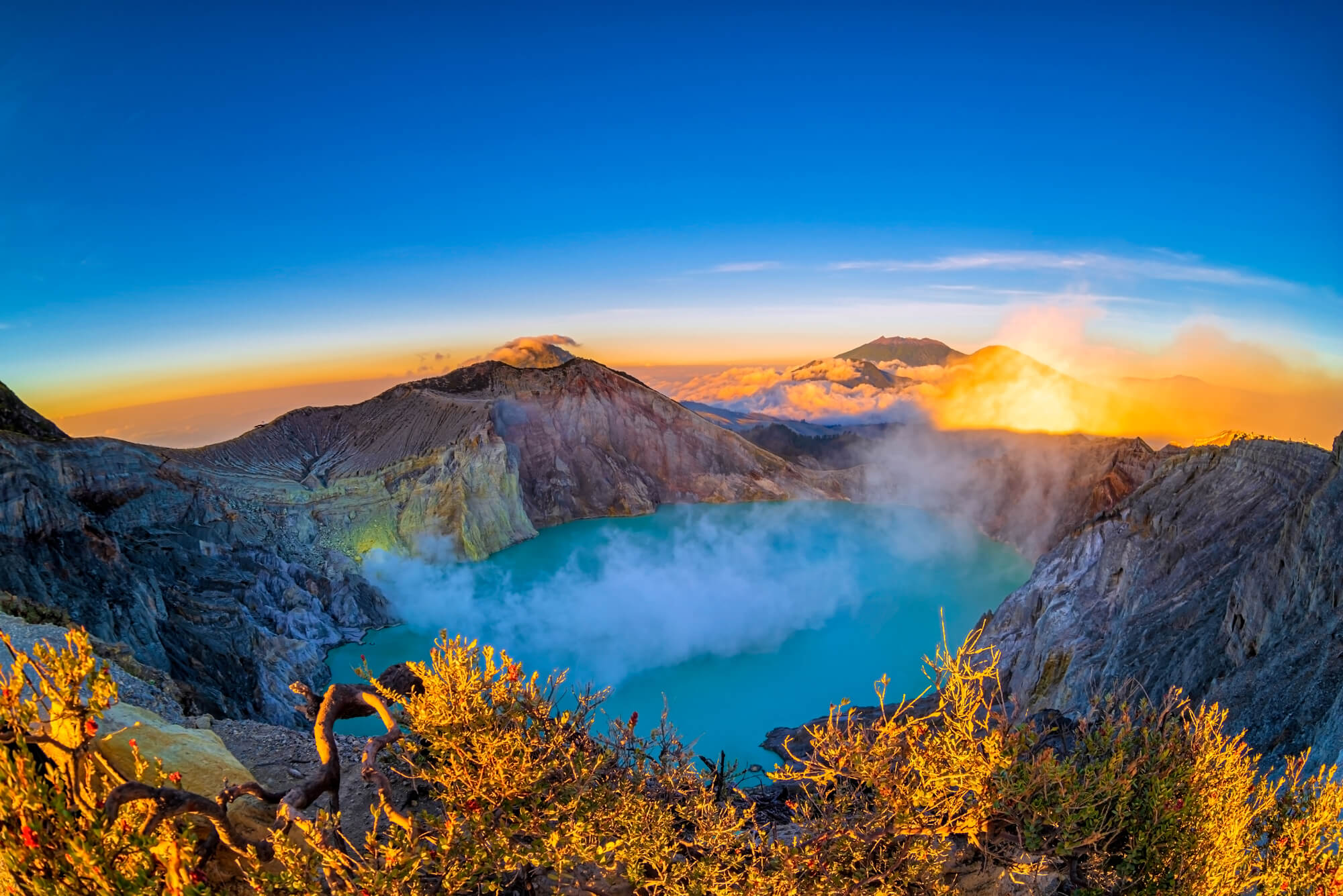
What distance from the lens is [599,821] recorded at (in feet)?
23.8

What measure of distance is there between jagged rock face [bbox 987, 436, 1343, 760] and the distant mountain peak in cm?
3515

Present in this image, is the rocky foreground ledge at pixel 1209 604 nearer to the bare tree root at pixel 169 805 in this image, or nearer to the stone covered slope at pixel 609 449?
the bare tree root at pixel 169 805

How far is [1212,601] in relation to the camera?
53.1 ft

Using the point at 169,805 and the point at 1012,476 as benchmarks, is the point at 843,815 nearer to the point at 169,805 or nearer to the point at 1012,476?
the point at 169,805

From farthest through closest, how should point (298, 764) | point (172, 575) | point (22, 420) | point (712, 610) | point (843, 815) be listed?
point (712, 610), point (172, 575), point (22, 420), point (298, 764), point (843, 815)

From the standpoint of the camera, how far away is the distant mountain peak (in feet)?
81.5

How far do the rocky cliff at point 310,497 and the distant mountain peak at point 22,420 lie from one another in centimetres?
8

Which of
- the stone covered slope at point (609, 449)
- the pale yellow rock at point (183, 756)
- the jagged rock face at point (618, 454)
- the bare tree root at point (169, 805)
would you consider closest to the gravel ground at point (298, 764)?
the pale yellow rock at point (183, 756)

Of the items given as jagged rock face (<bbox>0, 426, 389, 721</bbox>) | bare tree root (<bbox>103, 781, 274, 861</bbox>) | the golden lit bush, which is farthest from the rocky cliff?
bare tree root (<bbox>103, 781, 274, 861</bbox>)

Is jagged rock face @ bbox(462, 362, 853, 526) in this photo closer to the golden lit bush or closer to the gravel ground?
the gravel ground

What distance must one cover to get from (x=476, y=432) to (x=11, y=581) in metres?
34.7

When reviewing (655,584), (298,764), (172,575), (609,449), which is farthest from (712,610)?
(609,449)

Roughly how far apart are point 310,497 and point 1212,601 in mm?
44776

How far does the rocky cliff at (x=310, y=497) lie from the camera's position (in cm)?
2041
